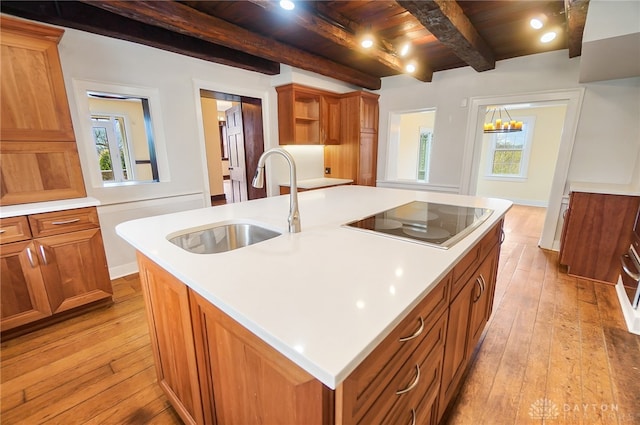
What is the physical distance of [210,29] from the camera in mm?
2457

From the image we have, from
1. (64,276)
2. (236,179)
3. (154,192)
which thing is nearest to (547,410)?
(64,276)

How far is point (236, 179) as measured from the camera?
4734 mm

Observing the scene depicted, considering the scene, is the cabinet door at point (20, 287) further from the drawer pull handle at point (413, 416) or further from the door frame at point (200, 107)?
the drawer pull handle at point (413, 416)

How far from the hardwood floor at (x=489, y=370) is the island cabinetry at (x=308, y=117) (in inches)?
107

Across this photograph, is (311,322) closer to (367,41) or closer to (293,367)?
(293,367)

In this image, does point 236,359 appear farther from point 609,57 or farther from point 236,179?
point 236,179

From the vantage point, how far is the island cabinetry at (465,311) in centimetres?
→ 116

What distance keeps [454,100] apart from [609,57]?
1816mm

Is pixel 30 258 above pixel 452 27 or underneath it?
underneath

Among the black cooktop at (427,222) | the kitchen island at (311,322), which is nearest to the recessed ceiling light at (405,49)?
the black cooktop at (427,222)

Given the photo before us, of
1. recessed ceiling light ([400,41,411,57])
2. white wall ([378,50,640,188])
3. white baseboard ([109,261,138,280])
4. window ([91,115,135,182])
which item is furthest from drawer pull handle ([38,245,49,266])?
white wall ([378,50,640,188])

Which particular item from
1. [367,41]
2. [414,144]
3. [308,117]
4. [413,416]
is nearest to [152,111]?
[308,117]

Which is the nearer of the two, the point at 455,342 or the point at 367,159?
the point at 455,342

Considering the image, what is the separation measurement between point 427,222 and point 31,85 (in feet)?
9.18
